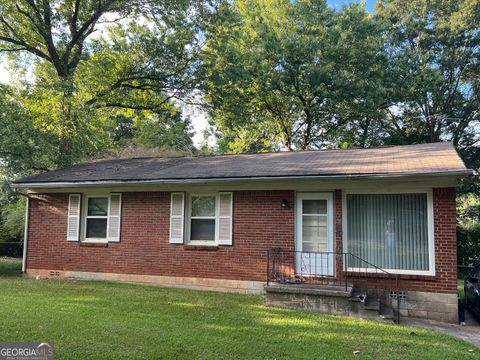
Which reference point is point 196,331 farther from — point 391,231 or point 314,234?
point 391,231

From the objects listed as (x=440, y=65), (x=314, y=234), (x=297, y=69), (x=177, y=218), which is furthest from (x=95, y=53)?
(x=440, y=65)

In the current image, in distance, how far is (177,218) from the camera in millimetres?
10367

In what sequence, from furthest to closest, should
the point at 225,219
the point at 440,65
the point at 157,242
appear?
the point at 440,65
the point at 157,242
the point at 225,219

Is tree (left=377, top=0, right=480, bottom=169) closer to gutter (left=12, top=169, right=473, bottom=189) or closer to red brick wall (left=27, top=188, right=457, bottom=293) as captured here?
red brick wall (left=27, top=188, right=457, bottom=293)

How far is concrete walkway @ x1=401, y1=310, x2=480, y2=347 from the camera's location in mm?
6497

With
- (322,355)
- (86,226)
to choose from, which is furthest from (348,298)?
(86,226)

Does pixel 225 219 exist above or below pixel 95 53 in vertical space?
below

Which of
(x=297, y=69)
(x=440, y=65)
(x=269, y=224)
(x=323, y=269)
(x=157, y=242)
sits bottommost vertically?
(x=323, y=269)

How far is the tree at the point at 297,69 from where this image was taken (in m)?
19.0

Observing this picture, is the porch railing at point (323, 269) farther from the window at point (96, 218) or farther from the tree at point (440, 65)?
the tree at point (440, 65)

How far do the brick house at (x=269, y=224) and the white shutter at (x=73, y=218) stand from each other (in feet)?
0.10

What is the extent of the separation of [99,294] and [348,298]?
5197 millimetres

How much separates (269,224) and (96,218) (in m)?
5.17

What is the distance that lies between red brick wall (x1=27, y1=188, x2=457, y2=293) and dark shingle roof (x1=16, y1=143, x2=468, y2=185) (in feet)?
1.96
